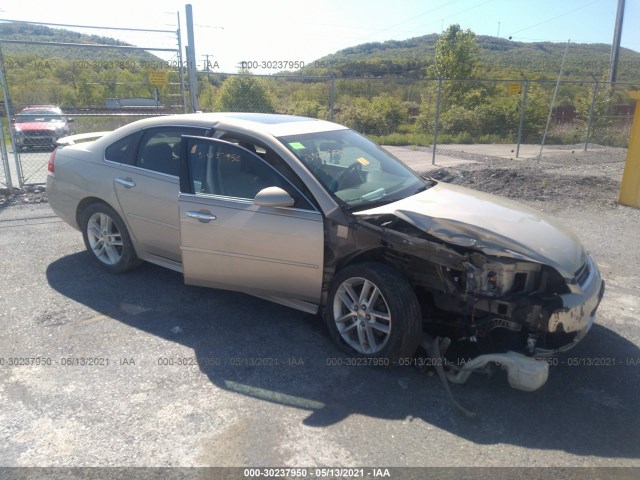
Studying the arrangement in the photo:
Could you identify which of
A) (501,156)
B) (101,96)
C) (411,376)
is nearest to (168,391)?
(411,376)

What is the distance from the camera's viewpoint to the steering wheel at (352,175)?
407 cm

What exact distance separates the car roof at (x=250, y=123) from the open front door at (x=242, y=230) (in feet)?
0.77

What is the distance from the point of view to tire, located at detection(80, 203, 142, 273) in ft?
16.7

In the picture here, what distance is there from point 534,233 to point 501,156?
13.4m

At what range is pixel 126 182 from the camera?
16.0 feet

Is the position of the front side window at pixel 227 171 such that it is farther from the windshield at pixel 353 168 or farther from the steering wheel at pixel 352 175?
the steering wheel at pixel 352 175

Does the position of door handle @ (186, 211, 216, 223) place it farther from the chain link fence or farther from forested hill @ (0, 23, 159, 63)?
the chain link fence

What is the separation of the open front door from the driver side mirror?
0.09m

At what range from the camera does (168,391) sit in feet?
11.1

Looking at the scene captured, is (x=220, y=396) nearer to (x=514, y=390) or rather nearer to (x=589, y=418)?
(x=514, y=390)

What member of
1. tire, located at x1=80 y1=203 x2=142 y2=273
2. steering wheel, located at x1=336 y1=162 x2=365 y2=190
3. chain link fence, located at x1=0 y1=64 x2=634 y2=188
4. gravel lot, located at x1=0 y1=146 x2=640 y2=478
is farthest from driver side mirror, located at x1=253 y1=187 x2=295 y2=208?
chain link fence, located at x1=0 y1=64 x2=634 y2=188

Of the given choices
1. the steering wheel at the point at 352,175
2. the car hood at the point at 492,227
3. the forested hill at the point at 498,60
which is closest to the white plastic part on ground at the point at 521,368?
the car hood at the point at 492,227

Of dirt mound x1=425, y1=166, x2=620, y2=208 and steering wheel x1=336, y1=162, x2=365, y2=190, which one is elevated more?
steering wheel x1=336, y1=162, x2=365, y2=190

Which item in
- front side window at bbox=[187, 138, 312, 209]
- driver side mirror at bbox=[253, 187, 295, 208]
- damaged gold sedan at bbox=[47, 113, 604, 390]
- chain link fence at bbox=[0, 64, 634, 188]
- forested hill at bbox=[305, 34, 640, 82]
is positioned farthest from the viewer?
forested hill at bbox=[305, 34, 640, 82]
